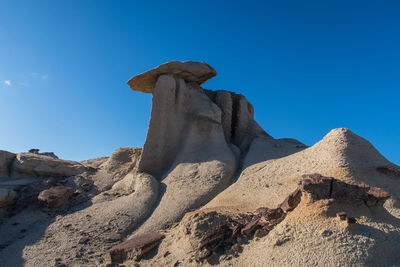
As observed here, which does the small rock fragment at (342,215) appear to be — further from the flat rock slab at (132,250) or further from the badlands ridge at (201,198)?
the flat rock slab at (132,250)

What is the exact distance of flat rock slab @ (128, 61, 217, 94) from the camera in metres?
9.70

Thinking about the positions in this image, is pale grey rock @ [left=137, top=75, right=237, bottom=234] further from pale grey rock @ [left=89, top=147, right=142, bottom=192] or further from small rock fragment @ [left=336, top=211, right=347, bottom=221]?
Answer: small rock fragment @ [left=336, top=211, right=347, bottom=221]

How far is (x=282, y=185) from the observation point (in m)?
6.49

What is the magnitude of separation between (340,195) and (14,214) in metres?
7.32

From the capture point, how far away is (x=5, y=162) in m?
9.57

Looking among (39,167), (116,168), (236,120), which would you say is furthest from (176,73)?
(39,167)

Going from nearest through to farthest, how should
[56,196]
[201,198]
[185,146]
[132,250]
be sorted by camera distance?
[132,250]
[201,198]
[56,196]
[185,146]

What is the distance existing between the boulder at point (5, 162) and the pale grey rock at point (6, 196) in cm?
148

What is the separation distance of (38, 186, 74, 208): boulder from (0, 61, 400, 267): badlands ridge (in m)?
0.03

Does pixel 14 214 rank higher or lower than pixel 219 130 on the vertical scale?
lower

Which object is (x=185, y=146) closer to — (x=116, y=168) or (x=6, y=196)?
(x=116, y=168)

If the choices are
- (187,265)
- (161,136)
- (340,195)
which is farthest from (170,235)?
(161,136)

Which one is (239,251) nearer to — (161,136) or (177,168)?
(177,168)

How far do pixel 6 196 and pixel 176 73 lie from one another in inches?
229
